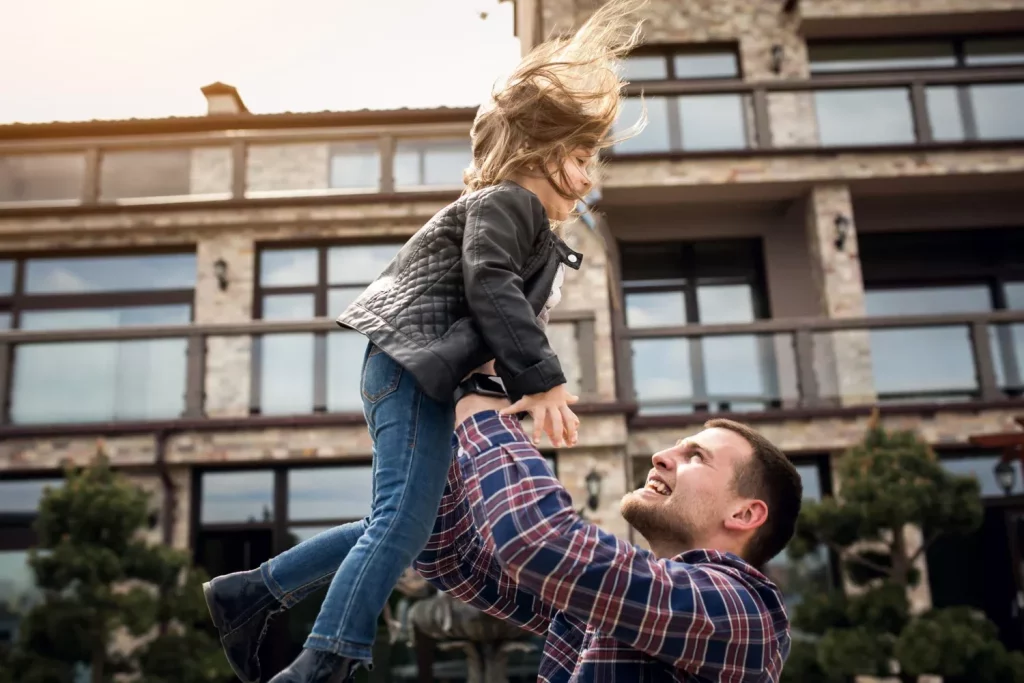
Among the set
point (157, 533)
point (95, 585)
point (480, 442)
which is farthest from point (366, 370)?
point (157, 533)

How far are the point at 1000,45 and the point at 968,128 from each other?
258 centimetres

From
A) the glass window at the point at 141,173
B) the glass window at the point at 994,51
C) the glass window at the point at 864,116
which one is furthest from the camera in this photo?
the glass window at the point at 994,51

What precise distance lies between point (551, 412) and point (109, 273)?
12.8 meters

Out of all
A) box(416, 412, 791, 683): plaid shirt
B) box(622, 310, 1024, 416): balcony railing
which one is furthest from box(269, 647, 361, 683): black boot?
box(622, 310, 1024, 416): balcony railing

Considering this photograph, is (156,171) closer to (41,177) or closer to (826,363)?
(41,177)

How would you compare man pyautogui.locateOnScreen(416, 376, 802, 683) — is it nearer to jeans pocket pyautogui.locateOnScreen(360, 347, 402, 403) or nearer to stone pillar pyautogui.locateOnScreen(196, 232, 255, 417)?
jeans pocket pyautogui.locateOnScreen(360, 347, 402, 403)

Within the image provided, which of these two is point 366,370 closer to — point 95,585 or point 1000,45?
point 95,585

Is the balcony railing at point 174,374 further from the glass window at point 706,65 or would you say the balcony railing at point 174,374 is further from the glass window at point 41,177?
the glass window at point 706,65

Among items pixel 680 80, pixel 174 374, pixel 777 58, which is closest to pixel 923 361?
pixel 777 58

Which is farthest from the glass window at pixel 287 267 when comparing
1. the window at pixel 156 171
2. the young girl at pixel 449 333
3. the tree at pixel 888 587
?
the young girl at pixel 449 333

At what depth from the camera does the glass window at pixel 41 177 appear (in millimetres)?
13352

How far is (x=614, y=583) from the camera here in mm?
1533

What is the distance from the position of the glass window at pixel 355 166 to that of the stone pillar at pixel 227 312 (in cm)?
141

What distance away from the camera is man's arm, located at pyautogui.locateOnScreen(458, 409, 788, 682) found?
1.49 meters
